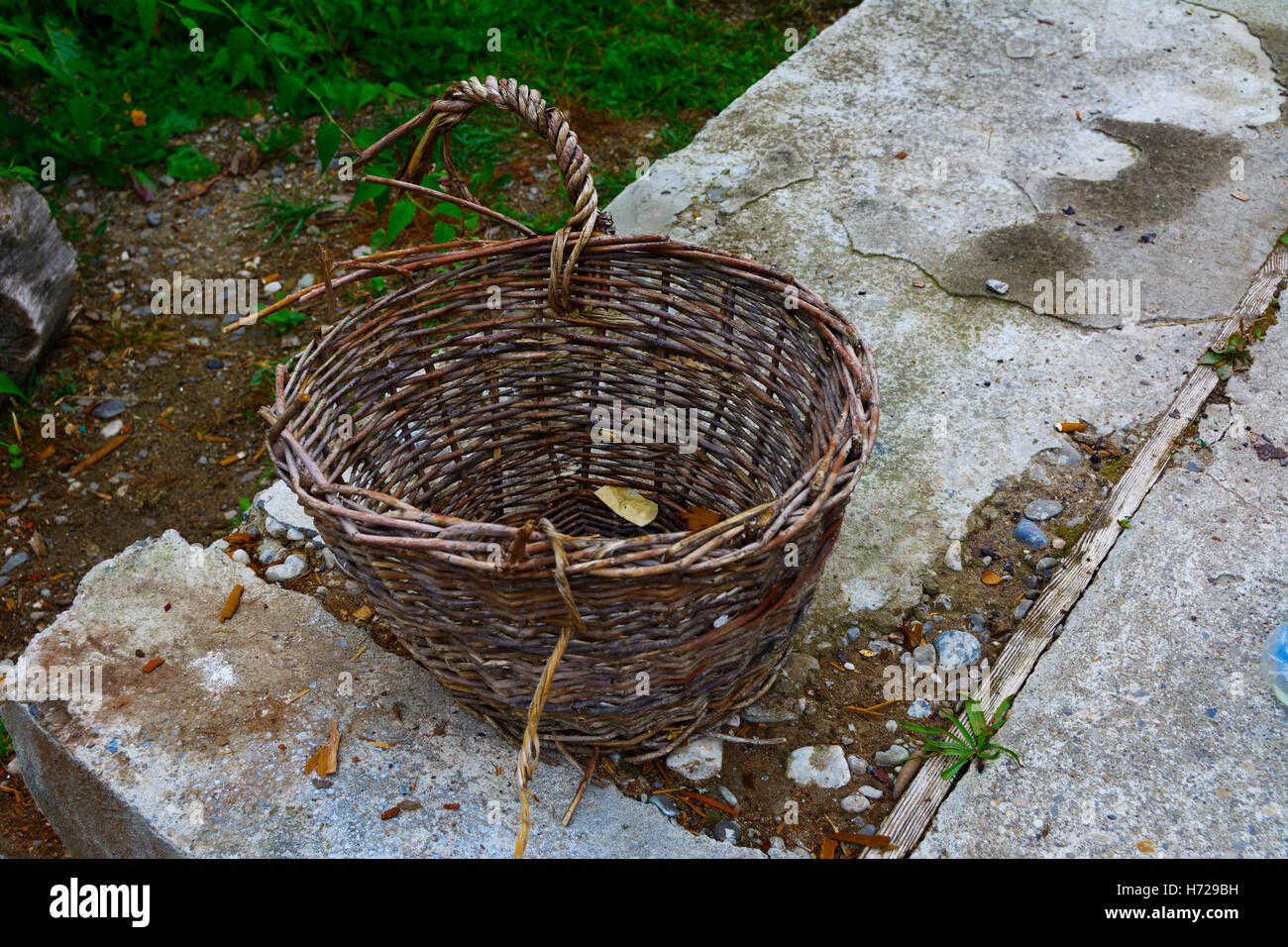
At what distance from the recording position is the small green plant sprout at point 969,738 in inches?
64.5

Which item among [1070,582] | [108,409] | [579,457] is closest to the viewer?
[1070,582]

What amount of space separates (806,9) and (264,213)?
2.36 metres

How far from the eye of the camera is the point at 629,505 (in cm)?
208

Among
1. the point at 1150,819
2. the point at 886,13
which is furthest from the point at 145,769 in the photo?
the point at 886,13

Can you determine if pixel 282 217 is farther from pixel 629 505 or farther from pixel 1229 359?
pixel 1229 359

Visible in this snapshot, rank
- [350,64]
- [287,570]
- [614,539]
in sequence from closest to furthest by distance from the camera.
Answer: [614,539] < [287,570] < [350,64]

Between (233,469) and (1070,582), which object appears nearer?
(1070,582)

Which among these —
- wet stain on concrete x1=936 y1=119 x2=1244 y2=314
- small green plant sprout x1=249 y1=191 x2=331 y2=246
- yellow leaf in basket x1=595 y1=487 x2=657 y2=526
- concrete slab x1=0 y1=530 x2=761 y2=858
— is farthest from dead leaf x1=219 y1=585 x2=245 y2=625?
wet stain on concrete x1=936 y1=119 x2=1244 y2=314

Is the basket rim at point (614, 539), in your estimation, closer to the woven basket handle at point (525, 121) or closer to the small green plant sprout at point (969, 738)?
the woven basket handle at point (525, 121)

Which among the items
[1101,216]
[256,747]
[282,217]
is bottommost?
[256,747]

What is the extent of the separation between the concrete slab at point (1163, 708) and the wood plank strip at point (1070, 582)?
2 cm

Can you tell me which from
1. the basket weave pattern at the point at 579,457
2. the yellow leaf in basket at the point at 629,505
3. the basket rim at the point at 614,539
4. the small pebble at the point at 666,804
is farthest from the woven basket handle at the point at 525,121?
the small pebble at the point at 666,804

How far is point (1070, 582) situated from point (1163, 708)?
0.29 metres

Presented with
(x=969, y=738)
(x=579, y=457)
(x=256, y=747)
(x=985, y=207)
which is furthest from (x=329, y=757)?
(x=985, y=207)
